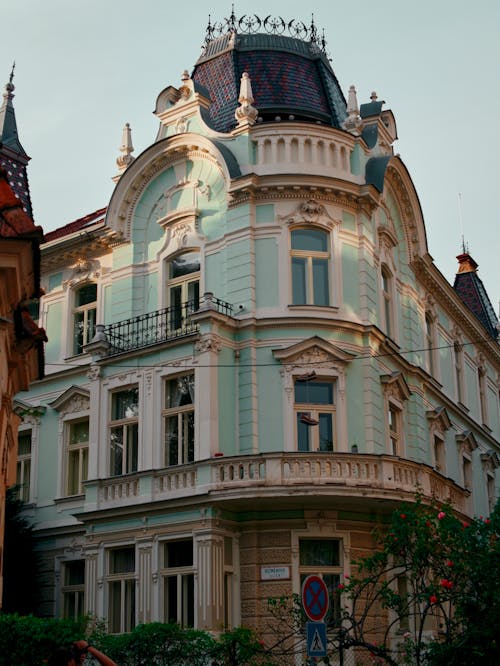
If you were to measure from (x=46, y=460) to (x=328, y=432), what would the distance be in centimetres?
951

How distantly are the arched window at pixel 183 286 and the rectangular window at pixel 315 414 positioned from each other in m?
3.98

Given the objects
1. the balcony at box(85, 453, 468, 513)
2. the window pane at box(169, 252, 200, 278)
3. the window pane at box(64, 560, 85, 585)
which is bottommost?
the window pane at box(64, 560, 85, 585)

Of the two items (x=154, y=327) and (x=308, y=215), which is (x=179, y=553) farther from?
(x=308, y=215)

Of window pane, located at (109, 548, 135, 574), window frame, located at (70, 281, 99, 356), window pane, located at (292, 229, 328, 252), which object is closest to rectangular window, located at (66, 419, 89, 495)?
window frame, located at (70, 281, 99, 356)

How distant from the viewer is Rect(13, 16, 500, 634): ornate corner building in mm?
24750

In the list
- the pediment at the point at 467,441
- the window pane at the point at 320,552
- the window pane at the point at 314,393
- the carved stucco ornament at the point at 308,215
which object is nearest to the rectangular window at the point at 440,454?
the pediment at the point at 467,441

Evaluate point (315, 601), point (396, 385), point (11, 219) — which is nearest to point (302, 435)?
point (396, 385)

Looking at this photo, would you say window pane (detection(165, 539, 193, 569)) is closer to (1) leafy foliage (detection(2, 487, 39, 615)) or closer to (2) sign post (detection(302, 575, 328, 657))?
(1) leafy foliage (detection(2, 487, 39, 615))

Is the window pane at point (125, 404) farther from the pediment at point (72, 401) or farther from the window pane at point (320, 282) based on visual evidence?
the window pane at point (320, 282)

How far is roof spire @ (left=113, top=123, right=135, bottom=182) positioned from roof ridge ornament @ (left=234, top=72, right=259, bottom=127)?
405 centimetres

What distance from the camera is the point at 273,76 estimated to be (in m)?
30.5

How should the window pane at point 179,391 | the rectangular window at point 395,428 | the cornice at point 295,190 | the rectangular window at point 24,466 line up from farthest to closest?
the rectangular window at point 24,466 → the rectangular window at point 395,428 → the cornice at point 295,190 → the window pane at point 179,391

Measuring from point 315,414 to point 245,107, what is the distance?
8.82 m

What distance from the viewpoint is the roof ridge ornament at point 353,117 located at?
28469mm
